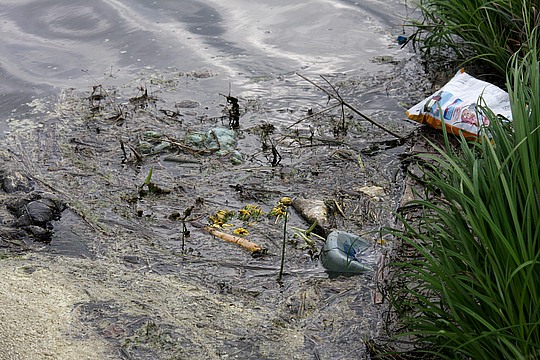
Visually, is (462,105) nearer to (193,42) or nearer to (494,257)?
(494,257)

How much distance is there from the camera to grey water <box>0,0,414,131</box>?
18.9 feet

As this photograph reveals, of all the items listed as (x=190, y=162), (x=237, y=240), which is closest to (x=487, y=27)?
(x=190, y=162)

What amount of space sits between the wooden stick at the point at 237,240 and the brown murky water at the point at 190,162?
0.03 m

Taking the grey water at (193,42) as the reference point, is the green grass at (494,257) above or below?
above

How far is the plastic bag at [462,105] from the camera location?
13.6 ft

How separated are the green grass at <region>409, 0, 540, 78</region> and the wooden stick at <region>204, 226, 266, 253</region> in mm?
1841

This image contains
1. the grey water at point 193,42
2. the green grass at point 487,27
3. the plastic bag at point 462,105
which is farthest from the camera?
the grey water at point 193,42

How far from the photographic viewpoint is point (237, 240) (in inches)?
147

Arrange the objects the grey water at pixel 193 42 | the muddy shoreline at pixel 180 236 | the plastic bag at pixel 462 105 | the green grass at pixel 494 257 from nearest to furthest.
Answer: the green grass at pixel 494 257 → the muddy shoreline at pixel 180 236 → the plastic bag at pixel 462 105 → the grey water at pixel 193 42

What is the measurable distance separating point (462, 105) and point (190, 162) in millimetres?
1639

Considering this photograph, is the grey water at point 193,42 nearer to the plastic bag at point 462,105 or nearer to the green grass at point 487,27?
the green grass at point 487,27

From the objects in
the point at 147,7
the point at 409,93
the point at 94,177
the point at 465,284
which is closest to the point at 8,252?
the point at 94,177

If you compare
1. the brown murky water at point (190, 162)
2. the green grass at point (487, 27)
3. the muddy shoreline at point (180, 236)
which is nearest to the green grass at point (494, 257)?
the brown murky water at point (190, 162)

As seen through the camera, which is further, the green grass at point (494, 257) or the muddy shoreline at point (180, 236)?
the muddy shoreline at point (180, 236)
